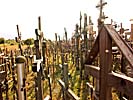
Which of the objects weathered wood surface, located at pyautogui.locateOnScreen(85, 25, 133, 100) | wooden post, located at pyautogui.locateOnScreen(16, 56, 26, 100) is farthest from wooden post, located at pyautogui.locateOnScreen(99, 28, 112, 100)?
wooden post, located at pyautogui.locateOnScreen(16, 56, 26, 100)

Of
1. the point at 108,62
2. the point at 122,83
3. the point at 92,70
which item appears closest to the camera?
the point at 122,83

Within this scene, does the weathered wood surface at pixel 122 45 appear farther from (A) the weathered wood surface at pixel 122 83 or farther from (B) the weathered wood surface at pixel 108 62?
(A) the weathered wood surface at pixel 122 83

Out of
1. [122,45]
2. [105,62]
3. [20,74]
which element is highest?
[122,45]

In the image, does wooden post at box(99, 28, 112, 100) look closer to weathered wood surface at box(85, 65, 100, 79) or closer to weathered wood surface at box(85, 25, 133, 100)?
weathered wood surface at box(85, 25, 133, 100)

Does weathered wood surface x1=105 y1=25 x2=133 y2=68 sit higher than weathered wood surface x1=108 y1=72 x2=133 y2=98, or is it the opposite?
weathered wood surface x1=105 y1=25 x2=133 y2=68

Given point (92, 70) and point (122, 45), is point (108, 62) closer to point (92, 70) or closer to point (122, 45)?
point (122, 45)

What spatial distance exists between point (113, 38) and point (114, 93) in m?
10.5

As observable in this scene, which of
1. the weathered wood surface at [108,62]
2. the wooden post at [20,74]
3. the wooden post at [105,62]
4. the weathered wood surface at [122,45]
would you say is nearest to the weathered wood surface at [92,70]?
the weathered wood surface at [108,62]

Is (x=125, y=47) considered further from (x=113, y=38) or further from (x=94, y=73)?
(x=94, y=73)

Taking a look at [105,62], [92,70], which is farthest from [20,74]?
[105,62]

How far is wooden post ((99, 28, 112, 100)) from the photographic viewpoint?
8.97ft

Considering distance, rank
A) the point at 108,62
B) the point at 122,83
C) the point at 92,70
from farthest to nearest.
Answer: the point at 92,70, the point at 108,62, the point at 122,83

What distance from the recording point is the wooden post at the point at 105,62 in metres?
2.73

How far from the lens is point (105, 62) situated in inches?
109
